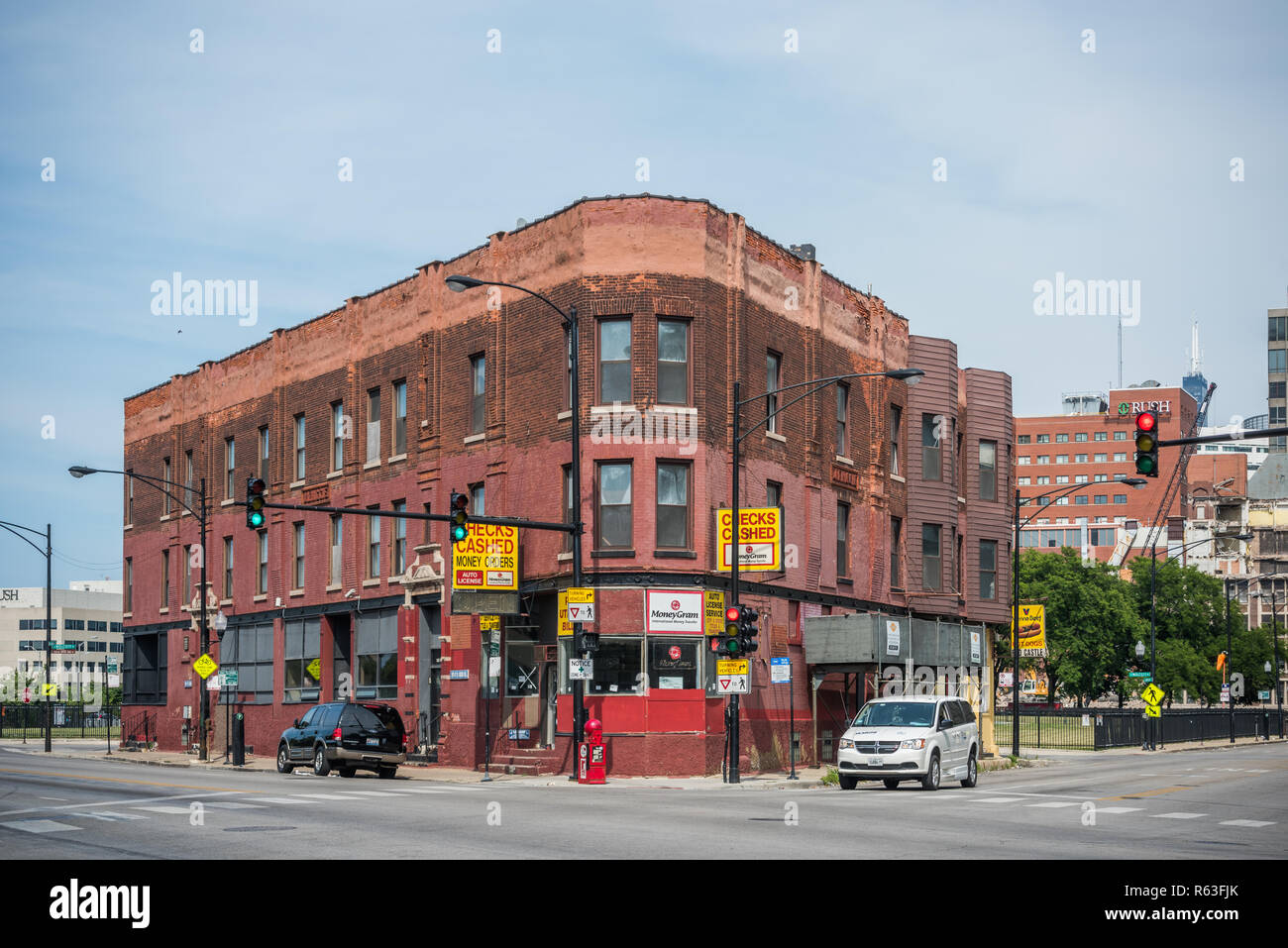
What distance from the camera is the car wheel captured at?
30.3 meters

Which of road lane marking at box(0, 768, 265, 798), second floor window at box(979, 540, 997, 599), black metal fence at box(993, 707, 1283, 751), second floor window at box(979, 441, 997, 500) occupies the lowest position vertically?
black metal fence at box(993, 707, 1283, 751)

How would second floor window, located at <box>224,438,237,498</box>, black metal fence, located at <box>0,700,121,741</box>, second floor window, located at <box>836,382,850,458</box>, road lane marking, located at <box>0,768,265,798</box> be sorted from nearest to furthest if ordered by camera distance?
1. road lane marking, located at <box>0,768,265,798</box>
2. second floor window, located at <box>836,382,850,458</box>
3. second floor window, located at <box>224,438,237,498</box>
4. black metal fence, located at <box>0,700,121,741</box>

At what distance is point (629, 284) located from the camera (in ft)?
124

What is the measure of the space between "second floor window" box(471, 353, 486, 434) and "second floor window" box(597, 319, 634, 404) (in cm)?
516

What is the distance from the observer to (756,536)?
117 ft

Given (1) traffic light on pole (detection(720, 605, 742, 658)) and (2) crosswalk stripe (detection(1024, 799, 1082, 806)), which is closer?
(2) crosswalk stripe (detection(1024, 799, 1082, 806))

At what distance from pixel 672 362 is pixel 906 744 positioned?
40.7ft

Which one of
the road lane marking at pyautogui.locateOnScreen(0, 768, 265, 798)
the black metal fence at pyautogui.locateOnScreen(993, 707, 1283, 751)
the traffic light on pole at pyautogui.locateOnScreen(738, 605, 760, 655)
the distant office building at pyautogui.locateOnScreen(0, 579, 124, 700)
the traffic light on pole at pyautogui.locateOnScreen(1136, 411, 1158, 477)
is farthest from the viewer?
the distant office building at pyautogui.locateOnScreen(0, 579, 124, 700)

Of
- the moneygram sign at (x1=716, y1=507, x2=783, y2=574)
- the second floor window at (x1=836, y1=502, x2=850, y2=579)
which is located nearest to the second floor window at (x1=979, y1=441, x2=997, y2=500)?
the second floor window at (x1=836, y1=502, x2=850, y2=579)

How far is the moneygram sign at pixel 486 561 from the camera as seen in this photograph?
3866cm

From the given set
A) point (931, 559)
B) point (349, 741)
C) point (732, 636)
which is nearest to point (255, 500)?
point (349, 741)

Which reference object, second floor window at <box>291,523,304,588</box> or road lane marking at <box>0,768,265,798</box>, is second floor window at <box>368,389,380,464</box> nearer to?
second floor window at <box>291,523,304,588</box>

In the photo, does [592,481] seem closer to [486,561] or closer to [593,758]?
[486,561]
